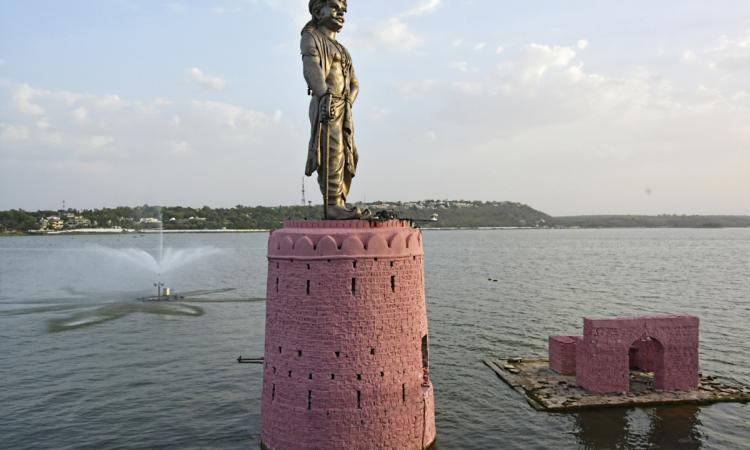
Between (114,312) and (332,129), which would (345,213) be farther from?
(114,312)

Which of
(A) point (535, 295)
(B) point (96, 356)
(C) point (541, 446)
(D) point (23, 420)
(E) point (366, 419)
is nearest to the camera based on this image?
(E) point (366, 419)

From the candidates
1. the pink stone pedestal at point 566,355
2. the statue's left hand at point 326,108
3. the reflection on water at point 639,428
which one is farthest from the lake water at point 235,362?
the statue's left hand at point 326,108

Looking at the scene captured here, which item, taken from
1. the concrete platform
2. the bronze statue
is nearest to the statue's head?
the bronze statue

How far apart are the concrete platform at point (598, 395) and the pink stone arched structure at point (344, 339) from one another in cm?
1087

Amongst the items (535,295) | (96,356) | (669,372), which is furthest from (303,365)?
(535,295)

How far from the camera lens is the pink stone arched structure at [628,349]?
27328mm

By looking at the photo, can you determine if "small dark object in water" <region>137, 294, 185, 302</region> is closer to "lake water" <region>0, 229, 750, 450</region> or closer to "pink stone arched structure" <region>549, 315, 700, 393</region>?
"lake water" <region>0, 229, 750, 450</region>

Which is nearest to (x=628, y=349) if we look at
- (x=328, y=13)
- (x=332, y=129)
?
(x=332, y=129)

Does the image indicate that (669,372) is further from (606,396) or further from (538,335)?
(538,335)

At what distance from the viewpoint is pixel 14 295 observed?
65812 millimetres

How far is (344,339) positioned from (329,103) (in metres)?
7.35

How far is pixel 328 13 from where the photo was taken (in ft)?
63.4

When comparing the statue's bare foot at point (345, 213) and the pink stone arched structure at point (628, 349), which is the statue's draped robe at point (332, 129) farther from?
the pink stone arched structure at point (628, 349)

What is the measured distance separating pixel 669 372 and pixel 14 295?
65.0 metres
